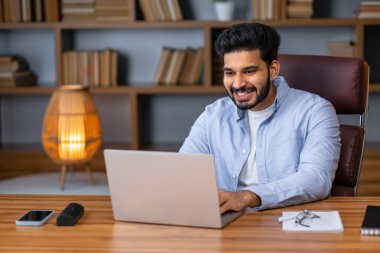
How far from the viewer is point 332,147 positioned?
2.30m

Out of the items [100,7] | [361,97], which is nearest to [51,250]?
[361,97]

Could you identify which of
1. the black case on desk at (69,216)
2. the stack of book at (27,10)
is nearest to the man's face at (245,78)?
the black case on desk at (69,216)

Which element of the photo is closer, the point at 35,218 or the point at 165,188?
the point at 165,188

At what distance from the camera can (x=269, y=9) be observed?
4.28 m

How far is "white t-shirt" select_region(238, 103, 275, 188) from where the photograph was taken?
2484mm

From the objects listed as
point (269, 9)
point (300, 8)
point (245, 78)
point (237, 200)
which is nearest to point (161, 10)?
point (269, 9)

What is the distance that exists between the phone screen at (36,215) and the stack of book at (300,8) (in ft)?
8.57

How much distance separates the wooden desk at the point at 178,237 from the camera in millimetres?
1703

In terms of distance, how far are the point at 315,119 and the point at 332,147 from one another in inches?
5.3

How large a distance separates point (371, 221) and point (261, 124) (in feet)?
2.26

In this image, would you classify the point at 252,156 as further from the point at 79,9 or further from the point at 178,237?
the point at 79,9

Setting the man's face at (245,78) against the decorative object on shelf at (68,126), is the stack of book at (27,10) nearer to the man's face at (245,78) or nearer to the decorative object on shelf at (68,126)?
the decorative object on shelf at (68,126)

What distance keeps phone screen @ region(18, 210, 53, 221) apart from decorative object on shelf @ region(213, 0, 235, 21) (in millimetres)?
2557

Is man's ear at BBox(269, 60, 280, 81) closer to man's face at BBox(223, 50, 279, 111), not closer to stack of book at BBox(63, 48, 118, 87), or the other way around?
man's face at BBox(223, 50, 279, 111)
